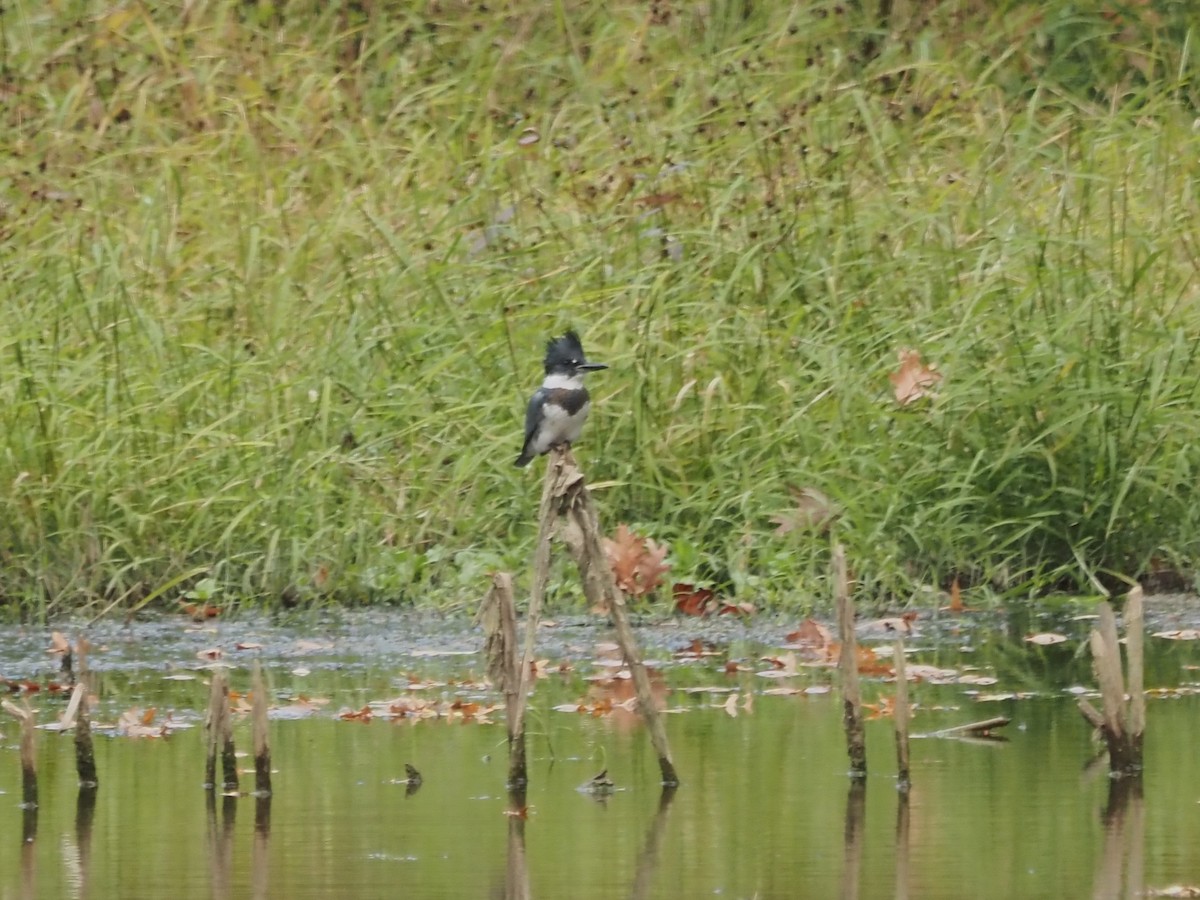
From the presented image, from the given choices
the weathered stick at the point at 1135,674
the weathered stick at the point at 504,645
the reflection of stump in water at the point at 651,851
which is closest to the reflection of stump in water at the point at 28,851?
the weathered stick at the point at 504,645

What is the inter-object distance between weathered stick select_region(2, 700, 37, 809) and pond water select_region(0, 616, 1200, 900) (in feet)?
0.19

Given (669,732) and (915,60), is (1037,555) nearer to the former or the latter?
(669,732)

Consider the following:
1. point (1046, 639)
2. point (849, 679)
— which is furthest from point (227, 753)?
point (1046, 639)

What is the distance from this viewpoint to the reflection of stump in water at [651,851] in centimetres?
452

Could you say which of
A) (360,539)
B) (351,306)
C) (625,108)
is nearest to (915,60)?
(625,108)

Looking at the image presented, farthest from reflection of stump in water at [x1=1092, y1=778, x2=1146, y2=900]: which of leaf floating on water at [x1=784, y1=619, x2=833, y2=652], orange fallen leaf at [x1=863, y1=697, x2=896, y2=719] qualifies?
leaf floating on water at [x1=784, y1=619, x2=833, y2=652]

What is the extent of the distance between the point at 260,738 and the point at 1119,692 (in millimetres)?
1901

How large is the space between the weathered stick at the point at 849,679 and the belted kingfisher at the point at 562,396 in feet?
6.32

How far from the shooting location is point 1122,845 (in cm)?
480

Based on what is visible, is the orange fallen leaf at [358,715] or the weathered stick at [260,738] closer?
the weathered stick at [260,738]

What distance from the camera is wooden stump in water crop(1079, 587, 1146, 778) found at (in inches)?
206

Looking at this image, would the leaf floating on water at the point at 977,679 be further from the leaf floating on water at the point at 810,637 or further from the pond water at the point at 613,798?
the leaf floating on water at the point at 810,637

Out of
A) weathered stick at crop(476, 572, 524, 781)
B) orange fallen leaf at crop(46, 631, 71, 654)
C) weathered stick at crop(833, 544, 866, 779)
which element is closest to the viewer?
weathered stick at crop(476, 572, 524, 781)

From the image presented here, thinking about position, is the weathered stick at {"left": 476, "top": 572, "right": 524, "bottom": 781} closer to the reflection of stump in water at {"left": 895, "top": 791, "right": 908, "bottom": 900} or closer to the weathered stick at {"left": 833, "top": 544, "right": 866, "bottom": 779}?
the weathered stick at {"left": 833, "top": 544, "right": 866, "bottom": 779}
